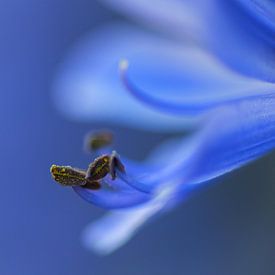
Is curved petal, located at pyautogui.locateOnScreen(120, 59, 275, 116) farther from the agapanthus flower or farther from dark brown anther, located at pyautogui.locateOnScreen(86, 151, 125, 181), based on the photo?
dark brown anther, located at pyautogui.locateOnScreen(86, 151, 125, 181)

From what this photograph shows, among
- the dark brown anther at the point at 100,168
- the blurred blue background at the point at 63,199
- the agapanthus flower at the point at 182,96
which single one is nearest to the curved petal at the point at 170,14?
the agapanthus flower at the point at 182,96

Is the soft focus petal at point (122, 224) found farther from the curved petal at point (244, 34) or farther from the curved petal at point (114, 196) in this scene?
the curved petal at point (244, 34)

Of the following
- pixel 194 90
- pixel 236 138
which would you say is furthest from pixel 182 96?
pixel 236 138

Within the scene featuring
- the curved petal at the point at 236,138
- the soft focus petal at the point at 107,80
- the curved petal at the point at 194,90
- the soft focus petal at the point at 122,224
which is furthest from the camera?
the soft focus petal at the point at 107,80

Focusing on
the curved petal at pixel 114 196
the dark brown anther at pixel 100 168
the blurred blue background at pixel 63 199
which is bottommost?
the curved petal at pixel 114 196

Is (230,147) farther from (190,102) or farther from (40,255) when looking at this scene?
(40,255)

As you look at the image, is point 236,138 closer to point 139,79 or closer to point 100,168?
Result: point 100,168

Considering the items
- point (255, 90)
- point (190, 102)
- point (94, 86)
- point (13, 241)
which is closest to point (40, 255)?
point (13, 241)

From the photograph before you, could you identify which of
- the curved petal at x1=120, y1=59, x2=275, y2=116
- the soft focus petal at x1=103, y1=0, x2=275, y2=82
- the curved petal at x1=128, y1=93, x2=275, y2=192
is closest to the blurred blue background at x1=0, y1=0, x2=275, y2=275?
the curved petal at x1=120, y1=59, x2=275, y2=116
